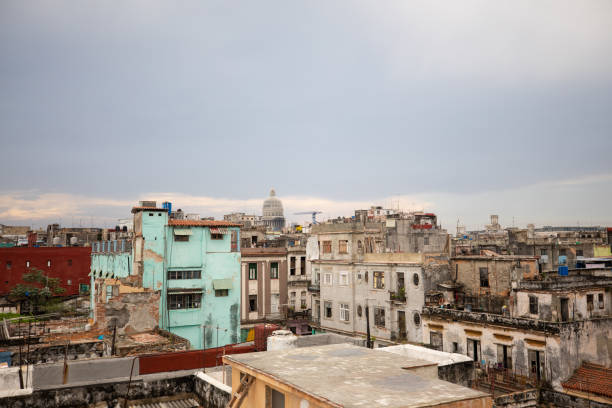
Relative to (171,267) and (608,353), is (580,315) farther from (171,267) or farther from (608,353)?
(171,267)

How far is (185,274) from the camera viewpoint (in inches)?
1570

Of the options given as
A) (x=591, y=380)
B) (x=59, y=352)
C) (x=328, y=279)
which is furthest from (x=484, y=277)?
(x=59, y=352)

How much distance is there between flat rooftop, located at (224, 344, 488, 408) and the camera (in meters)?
8.16

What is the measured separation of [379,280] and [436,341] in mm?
9801

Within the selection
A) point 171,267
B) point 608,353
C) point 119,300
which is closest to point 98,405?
point 119,300

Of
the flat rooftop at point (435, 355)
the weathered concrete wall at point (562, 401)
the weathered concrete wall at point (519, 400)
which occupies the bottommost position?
the weathered concrete wall at point (562, 401)

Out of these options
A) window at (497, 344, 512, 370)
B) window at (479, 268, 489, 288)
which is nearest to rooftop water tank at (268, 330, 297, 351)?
window at (497, 344, 512, 370)

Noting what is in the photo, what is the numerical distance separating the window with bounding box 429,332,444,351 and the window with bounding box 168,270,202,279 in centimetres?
1951

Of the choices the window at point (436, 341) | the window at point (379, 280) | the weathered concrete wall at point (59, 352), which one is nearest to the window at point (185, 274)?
the weathered concrete wall at point (59, 352)

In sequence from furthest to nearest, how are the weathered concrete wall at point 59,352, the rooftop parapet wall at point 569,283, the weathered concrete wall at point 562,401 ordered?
1. the rooftop parapet wall at point 569,283
2. the weathered concrete wall at point 562,401
3. the weathered concrete wall at point 59,352

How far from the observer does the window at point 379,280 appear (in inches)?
1826

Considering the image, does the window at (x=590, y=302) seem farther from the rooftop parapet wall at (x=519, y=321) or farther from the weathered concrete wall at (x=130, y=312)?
the weathered concrete wall at (x=130, y=312)

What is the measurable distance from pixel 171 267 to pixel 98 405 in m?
25.6

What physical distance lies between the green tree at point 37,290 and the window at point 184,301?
1688 centimetres
